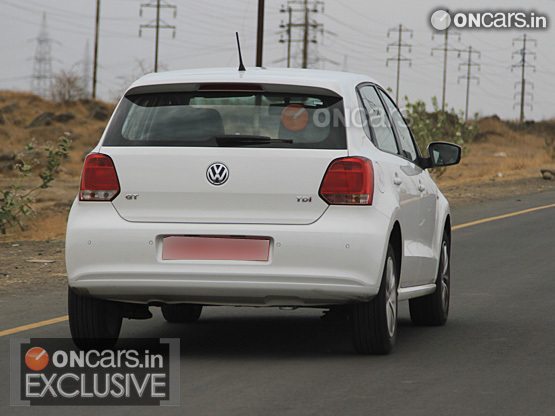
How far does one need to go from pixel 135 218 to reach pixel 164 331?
1899 millimetres

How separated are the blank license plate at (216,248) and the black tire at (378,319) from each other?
80 cm

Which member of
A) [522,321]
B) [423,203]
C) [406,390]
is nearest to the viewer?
[406,390]

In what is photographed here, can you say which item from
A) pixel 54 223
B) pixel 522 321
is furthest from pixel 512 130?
pixel 522 321

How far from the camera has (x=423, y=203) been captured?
10062mm

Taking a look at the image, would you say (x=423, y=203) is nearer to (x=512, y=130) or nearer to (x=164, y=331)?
(x=164, y=331)

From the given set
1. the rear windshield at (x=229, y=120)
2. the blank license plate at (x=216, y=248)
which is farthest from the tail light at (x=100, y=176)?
the blank license plate at (x=216, y=248)

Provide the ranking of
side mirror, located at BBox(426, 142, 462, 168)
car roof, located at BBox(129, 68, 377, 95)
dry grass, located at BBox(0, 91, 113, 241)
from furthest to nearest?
dry grass, located at BBox(0, 91, 113, 241) < side mirror, located at BBox(426, 142, 462, 168) < car roof, located at BBox(129, 68, 377, 95)

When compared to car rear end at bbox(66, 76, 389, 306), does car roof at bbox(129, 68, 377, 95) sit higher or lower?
higher

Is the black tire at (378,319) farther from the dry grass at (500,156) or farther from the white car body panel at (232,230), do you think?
the dry grass at (500,156)

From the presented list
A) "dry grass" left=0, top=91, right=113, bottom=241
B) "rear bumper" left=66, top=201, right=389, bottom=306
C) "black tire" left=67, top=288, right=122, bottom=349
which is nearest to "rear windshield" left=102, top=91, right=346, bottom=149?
"rear bumper" left=66, top=201, right=389, bottom=306

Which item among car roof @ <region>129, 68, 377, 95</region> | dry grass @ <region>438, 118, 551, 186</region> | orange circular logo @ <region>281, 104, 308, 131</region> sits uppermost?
dry grass @ <region>438, 118, 551, 186</region>

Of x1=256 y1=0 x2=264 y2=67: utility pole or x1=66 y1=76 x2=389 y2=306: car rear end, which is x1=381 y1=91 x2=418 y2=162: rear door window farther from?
x1=256 y1=0 x2=264 y2=67: utility pole

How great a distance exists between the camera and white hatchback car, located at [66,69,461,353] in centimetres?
831

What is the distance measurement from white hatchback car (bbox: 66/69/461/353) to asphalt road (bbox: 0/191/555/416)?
1.44ft
